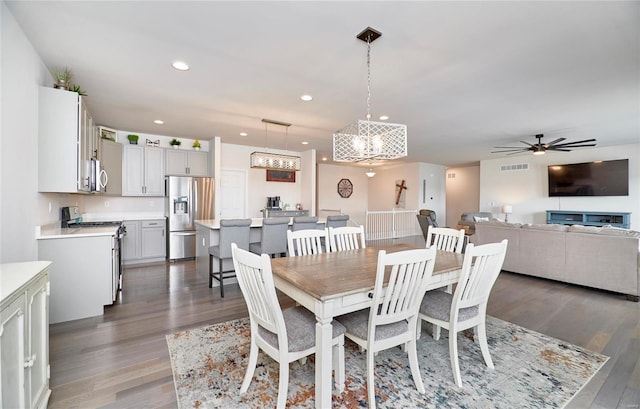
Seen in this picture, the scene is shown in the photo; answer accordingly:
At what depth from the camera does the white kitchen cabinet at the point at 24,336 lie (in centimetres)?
118

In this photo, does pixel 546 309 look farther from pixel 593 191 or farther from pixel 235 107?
pixel 593 191

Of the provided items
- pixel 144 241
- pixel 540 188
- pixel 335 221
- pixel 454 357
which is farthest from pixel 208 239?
pixel 540 188

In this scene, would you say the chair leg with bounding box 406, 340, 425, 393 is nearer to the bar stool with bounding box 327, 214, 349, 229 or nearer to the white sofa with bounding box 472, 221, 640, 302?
the bar stool with bounding box 327, 214, 349, 229

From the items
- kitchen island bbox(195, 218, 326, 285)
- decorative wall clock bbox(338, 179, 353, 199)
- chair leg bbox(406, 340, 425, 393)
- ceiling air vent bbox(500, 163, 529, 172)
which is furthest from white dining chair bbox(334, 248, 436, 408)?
decorative wall clock bbox(338, 179, 353, 199)

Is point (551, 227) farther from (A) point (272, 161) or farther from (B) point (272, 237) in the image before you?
(A) point (272, 161)

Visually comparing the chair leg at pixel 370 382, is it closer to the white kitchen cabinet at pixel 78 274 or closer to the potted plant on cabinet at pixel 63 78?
the white kitchen cabinet at pixel 78 274

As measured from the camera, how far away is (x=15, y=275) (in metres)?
1.42

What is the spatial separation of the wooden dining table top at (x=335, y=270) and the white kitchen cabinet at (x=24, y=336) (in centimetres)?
131

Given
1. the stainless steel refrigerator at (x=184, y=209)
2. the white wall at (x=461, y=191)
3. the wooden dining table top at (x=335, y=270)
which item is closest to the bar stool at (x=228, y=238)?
the wooden dining table top at (x=335, y=270)

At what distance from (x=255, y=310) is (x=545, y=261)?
4.64 metres

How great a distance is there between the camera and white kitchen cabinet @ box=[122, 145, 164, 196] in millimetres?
5199

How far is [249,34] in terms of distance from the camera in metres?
2.20

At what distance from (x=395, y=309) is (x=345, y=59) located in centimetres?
219

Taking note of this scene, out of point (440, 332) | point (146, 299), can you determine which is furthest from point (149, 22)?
point (440, 332)
